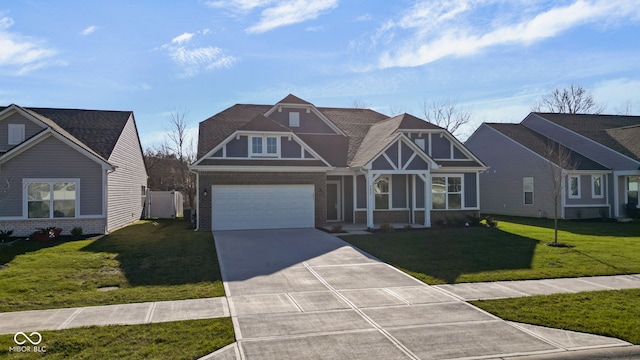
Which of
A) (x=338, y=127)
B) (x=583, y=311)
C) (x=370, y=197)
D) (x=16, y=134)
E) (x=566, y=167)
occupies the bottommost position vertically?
(x=583, y=311)

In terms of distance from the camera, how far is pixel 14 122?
19.0 m

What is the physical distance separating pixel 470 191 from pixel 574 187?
24.4 feet

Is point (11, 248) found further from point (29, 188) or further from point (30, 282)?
point (30, 282)

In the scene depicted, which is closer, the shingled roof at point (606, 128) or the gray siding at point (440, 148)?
the gray siding at point (440, 148)

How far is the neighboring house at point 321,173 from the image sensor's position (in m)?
19.4

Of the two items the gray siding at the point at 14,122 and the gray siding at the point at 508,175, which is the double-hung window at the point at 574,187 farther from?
the gray siding at the point at 14,122

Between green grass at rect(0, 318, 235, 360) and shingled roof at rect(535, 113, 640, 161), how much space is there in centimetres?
2770

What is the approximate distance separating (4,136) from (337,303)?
1802 cm

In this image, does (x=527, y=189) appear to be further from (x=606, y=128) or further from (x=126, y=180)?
(x=126, y=180)

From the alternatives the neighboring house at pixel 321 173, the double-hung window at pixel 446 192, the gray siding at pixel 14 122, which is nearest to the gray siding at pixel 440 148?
the neighboring house at pixel 321 173

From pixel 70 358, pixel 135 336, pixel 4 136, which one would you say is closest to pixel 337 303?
pixel 135 336

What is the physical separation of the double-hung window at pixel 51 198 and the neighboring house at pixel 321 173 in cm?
523

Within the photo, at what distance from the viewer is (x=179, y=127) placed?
35094 mm

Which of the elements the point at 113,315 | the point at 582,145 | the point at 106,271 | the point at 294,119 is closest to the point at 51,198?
the point at 106,271
